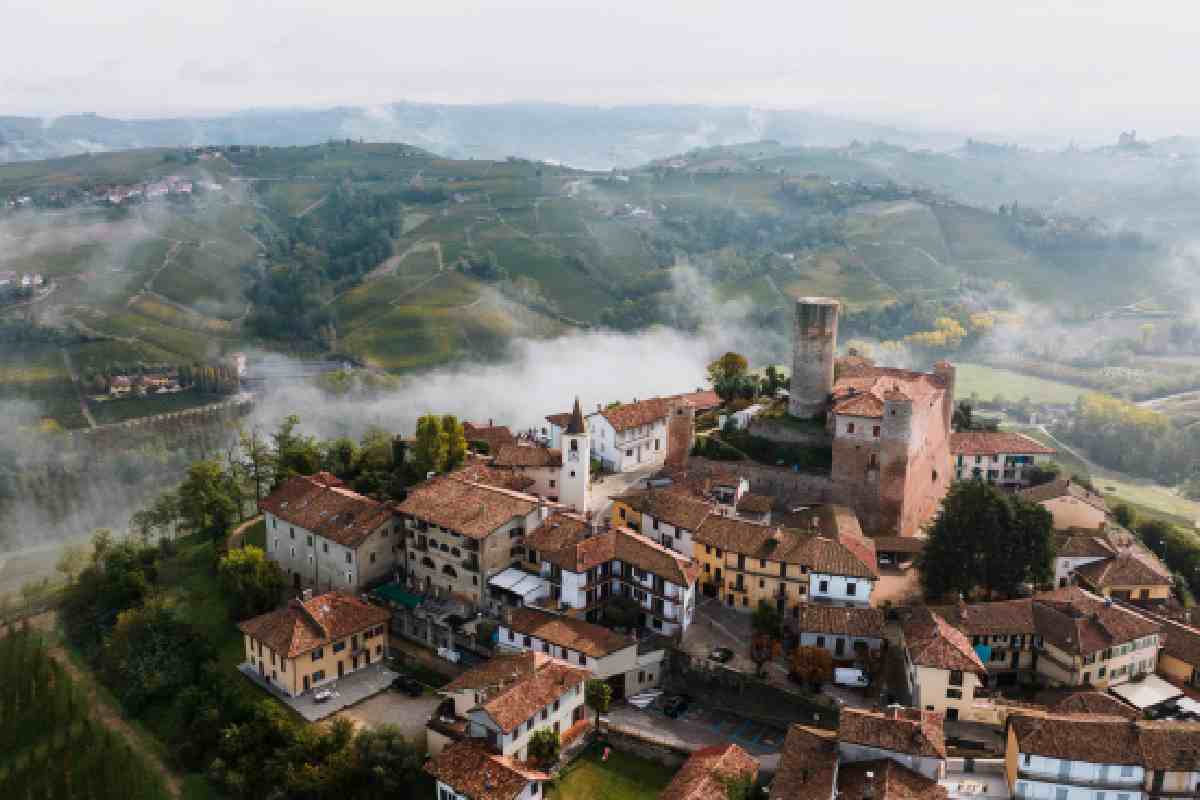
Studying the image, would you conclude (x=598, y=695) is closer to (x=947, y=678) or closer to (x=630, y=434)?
(x=947, y=678)

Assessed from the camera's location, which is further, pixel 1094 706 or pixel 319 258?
pixel 319 258

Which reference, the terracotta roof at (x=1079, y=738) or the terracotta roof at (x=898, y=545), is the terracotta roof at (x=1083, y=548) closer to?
the terracotta roof at (x=898, y=545)

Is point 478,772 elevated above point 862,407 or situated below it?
below

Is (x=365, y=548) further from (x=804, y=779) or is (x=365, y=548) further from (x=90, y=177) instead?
(x=90, y=177)

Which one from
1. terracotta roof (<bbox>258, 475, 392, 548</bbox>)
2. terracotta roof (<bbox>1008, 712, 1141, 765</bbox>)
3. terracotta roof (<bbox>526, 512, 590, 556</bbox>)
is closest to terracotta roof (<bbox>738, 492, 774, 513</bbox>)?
terracotta roof (<bbox>526, 512, 590, 556</bbox>)

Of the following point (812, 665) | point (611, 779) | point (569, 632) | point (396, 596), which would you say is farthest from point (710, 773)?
point (396, 596)

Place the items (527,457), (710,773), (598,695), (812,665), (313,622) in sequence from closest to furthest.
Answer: (710,773) → (598,695) → (812,665) → (313,622) → (527,457)

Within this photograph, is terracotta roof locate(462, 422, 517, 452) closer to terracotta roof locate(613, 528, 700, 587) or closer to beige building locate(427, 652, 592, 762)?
terracotta roof locate(613, 528, 700, 587)
